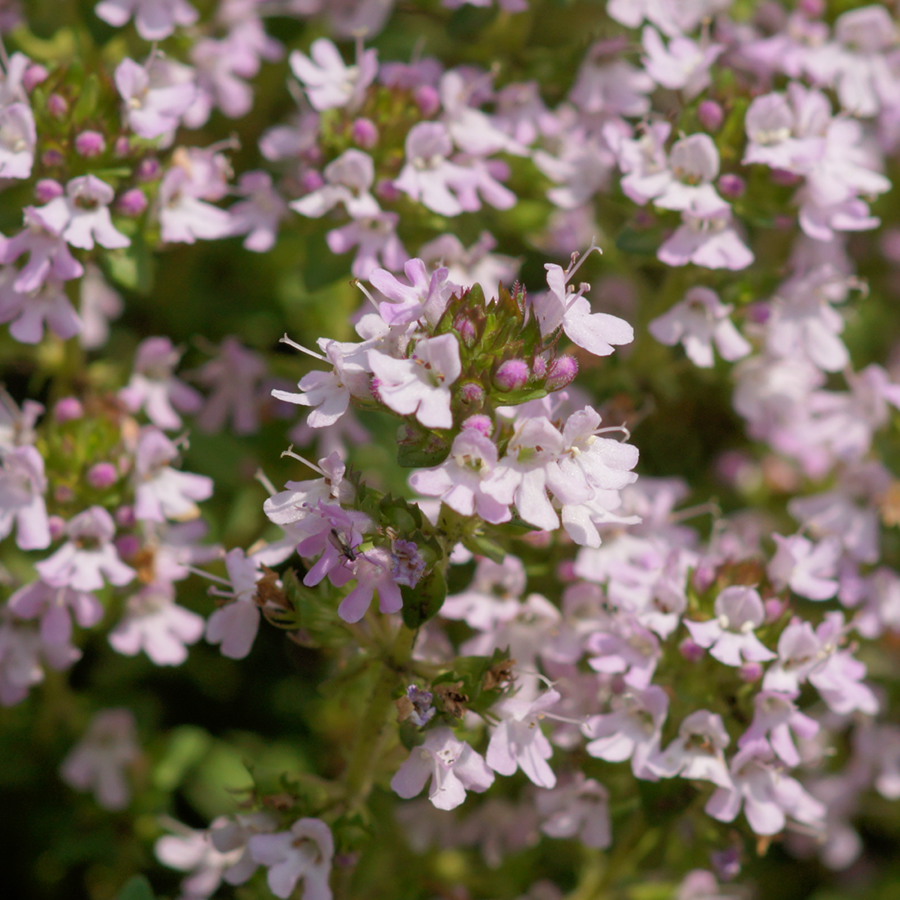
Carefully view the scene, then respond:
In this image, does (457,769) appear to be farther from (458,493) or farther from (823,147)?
(823,147)

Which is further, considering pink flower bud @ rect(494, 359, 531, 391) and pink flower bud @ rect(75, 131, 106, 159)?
pink flower bud @ rect(75, 131, 106, 159)

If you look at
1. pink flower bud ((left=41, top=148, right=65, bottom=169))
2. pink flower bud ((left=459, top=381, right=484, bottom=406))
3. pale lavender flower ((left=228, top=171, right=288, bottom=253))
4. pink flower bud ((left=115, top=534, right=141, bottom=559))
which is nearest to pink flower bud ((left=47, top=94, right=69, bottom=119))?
pink flower bud ((left=41, top=148, right=65, bottom=169))

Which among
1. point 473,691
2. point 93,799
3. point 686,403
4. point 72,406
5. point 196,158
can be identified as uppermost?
point 196,158

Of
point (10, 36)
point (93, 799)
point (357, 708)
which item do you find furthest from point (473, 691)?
point (10, 36)

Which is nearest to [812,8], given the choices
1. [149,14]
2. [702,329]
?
[702,329]

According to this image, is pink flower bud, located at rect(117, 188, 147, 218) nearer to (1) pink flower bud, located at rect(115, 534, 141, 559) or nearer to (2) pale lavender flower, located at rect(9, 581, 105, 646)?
(1) pink flower bud, located at rect(115, 534, 141, 559)

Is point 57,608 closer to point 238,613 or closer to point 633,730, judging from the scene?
point 238,613
